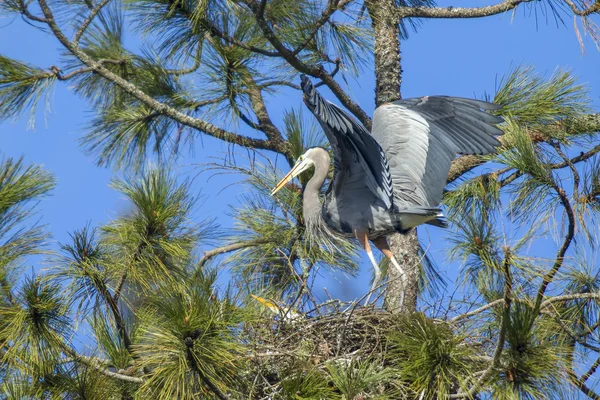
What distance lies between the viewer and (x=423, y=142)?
14.8ft

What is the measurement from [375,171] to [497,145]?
Answer: 21.1 inches

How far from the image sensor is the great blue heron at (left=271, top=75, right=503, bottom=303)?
4.41 m

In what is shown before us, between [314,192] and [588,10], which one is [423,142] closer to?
[314,192]

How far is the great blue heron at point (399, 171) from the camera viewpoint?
4.41 meters

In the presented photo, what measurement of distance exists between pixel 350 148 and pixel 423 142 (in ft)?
1.56

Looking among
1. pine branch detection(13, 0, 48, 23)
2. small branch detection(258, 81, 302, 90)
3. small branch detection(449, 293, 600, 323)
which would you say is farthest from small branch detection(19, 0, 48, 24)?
small branch detection(449, 293, 600, 323)

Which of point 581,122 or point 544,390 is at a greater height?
point 581,122

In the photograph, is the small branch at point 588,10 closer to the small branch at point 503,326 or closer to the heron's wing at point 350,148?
the heron's wing at point 350,148

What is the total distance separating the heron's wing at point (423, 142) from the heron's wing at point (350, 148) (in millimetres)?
140

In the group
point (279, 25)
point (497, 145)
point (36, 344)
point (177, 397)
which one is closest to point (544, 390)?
point (177, 397)

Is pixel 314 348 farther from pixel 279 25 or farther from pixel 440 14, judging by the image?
pixel 440 14

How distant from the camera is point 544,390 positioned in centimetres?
274

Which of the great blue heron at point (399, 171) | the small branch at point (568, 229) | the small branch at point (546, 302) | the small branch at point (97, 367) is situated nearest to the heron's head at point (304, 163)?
the great blue heron at point (399, 171)

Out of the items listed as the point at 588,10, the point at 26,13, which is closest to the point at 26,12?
the point at 26,13
